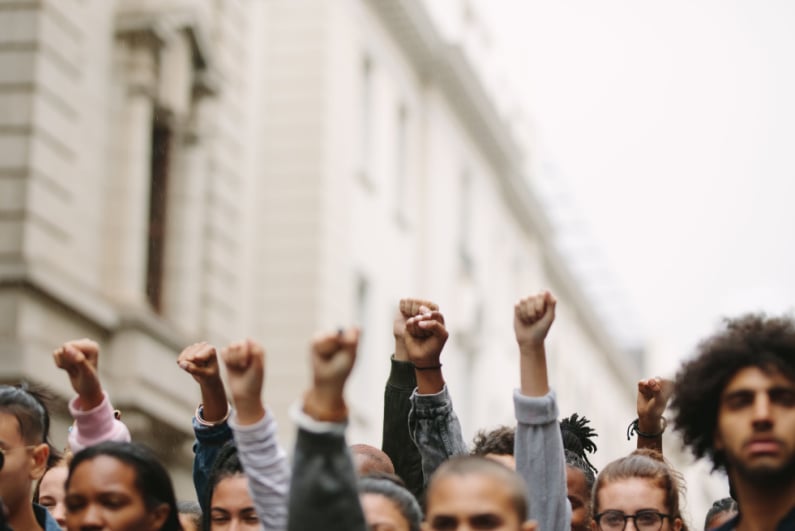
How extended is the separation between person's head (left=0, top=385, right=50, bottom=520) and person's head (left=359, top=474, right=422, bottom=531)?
1.12 meters

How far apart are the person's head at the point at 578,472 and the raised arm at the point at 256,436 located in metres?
1.61

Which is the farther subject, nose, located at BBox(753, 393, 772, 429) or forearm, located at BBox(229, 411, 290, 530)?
forearm, located at BBox(229, 411, 290, 530)

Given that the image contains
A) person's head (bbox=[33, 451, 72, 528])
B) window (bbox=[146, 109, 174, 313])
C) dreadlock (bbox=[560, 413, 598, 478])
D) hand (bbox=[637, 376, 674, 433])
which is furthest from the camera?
window (bbox=[146, 109, 174, 313])

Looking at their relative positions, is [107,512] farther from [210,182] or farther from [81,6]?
[210,182]

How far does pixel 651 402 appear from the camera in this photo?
268 inches

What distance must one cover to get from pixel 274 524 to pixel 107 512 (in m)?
0.56

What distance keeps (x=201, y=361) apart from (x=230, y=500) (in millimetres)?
459

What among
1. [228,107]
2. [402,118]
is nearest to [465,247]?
[402,118]

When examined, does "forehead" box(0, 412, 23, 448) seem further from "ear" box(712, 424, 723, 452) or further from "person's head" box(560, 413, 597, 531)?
"ear" box(712, 424, 723, 452)

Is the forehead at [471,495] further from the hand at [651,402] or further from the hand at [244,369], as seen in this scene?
the hand at [651,402]

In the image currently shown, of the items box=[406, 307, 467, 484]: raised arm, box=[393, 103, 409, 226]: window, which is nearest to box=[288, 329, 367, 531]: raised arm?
box=[406, 307, 467, 484]: raised arm

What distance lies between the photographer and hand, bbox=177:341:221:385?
5.75 metres

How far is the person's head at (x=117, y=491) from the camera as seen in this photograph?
5.10 m

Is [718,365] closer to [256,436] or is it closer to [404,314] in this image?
[256,436]
